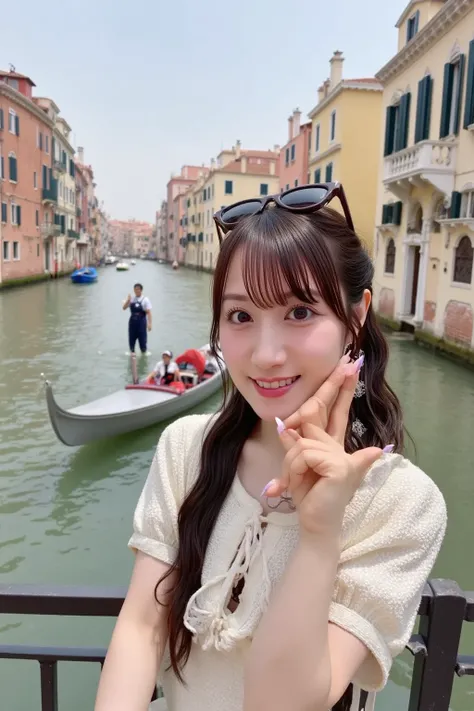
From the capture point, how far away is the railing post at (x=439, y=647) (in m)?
1.13

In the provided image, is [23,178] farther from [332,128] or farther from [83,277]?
[332,128]

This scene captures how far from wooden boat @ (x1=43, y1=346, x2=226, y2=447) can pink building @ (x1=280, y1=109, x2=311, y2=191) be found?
1718 cm

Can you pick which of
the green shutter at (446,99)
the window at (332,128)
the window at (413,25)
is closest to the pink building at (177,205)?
the window at (332,128)

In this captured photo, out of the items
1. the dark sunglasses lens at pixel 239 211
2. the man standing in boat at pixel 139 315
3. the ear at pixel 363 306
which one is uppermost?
the dark sunglasses lens at pixel 239 211

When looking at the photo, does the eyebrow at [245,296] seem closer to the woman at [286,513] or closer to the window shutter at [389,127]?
the woman at [286,513]

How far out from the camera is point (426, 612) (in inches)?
44.9

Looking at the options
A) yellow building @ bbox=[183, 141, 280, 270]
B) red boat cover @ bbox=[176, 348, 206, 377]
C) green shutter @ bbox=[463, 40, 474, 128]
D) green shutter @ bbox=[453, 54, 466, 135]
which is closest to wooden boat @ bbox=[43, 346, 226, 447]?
red boat cover @ bbox=[176, 348, 206, 377]

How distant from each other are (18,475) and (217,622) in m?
5.63

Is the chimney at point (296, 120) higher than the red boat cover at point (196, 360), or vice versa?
the chimney at point (296, 120)

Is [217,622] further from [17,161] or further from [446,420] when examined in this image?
[17,161]

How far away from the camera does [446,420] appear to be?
8258mm

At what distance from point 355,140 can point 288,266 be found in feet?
67.7

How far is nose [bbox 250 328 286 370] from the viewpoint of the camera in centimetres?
93

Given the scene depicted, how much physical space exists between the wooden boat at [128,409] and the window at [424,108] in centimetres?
776
